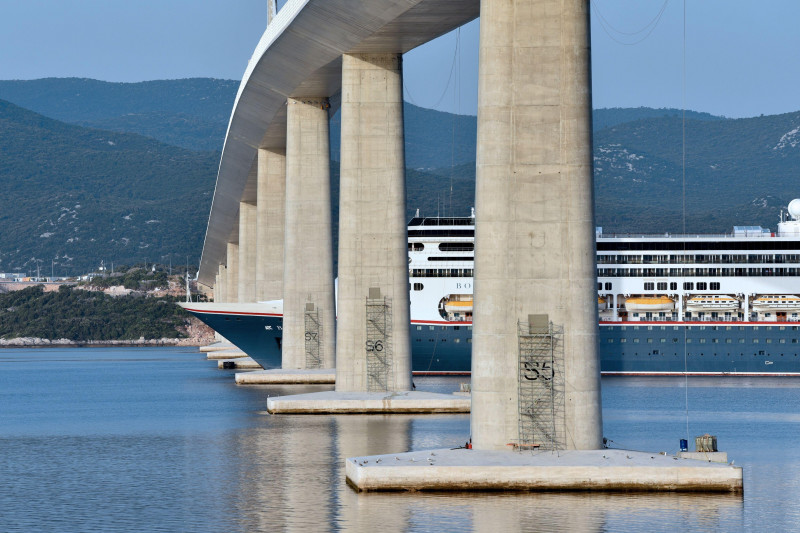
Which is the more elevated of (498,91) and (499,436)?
(498,91)

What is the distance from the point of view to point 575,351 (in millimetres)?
28938

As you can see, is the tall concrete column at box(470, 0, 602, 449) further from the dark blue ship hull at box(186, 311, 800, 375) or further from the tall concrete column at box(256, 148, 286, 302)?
the dark blue ship hull at box(186, 311, 800, 375)

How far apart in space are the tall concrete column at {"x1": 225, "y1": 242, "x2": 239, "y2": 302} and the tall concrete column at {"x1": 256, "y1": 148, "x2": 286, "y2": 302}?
34806 mm

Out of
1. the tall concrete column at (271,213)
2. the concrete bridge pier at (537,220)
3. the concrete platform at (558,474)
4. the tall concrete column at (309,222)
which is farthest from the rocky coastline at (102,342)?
the concrete platform at (558,474)

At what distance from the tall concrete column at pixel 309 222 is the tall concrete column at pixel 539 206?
1343 inches

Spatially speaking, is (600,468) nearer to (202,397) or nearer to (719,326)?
(202,397)

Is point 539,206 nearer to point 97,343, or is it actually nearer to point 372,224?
point 372,224

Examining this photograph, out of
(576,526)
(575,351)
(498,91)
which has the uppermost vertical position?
(498,91)

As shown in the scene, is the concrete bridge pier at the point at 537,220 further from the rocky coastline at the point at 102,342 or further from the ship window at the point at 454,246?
the rocky coastline at the point at 102,342

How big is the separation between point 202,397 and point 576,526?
4246 cm

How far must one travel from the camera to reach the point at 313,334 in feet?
209

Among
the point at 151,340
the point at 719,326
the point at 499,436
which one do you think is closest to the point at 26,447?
the point at 499,436

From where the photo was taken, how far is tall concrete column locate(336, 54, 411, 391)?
48344 mm

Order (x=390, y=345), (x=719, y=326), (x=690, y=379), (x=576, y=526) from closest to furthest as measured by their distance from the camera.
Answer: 1. (x=576, y=526)
2. (x=390, y=345)
3. (x=690, y=379)
4. (x=719, y=326)
